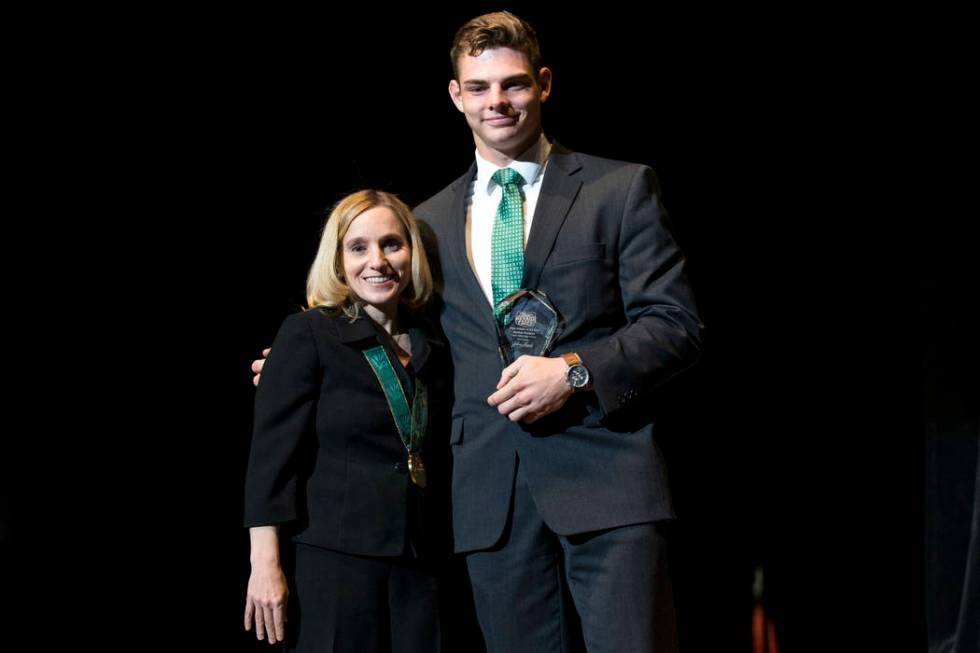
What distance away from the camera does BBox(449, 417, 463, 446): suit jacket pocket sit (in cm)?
236

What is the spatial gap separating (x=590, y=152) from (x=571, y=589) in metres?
1.72

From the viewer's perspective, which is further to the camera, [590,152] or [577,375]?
[590,152]

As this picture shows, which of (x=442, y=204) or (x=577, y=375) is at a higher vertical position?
(x=442, y=204)

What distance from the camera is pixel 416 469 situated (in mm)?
2410

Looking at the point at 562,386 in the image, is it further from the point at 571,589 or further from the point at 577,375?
the point at 571,589

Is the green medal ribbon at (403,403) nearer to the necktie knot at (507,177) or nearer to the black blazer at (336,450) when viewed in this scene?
the black blazer at (336,450)

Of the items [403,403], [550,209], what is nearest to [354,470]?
[403,403]

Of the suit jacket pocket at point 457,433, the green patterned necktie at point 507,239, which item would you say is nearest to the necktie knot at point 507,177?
the green patterned necktie at point 507,239

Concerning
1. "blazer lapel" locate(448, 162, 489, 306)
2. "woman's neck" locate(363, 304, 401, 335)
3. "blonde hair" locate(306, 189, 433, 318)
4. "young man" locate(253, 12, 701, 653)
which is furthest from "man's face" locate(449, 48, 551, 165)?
"woman's neck" locate(363, 304, 401, 335)

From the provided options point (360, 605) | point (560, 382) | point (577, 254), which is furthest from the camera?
point (360, 605)

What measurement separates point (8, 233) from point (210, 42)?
31.7 inches

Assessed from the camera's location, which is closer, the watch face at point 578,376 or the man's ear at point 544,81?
the watch face at point 578,376

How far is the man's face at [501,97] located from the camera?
92.7 inches

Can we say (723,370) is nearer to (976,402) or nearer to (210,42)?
(976,402)
